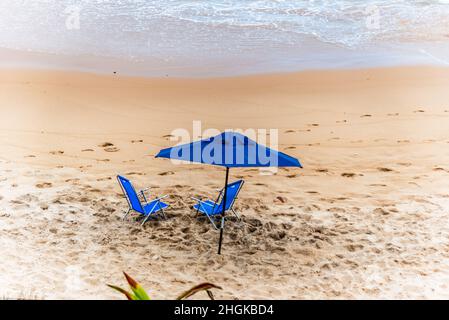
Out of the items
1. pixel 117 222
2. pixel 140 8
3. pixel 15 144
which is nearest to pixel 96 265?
pixel 117 222

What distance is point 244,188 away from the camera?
9.41 m

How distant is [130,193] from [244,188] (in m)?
2.28

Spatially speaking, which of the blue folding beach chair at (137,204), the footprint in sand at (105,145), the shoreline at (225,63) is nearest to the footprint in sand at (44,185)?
the blue folding beach chair at (137,204)

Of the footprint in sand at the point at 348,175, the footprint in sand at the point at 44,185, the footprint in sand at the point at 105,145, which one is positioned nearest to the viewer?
the footprint in sand at the point at 44,185

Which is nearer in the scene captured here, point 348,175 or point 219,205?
point 219,205

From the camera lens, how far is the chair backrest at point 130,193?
25.2 feet

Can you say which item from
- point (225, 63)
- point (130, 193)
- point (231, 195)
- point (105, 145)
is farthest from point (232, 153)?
point (225, 63)

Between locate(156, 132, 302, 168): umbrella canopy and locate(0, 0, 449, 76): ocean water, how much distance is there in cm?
854

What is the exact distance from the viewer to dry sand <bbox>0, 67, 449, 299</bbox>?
664cm

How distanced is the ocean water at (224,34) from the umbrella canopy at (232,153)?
8545 mm

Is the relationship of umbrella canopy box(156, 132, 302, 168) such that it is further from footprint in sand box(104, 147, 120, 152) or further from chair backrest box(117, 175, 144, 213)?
footprint in sand box(104, 147, 120, 152)

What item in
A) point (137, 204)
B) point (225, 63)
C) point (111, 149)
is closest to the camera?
point (137, 204)

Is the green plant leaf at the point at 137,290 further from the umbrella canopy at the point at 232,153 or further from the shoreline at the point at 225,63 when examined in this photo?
the shoreline at the point at 225,63

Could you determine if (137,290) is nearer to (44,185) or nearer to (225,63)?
(44,185)
